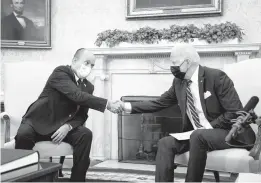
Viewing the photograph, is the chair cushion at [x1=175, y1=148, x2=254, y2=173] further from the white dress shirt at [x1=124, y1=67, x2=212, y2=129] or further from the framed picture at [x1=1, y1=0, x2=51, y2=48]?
the framed picture at [x1=1, y1=0, x2=51, y2=48]

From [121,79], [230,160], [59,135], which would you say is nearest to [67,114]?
[59,135]

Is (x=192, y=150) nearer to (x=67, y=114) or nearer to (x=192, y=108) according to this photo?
(x=192, y=108)

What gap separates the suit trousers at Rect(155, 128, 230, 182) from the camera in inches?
101

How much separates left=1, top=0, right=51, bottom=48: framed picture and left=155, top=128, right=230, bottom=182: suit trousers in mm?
3294

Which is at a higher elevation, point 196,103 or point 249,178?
point 196,103

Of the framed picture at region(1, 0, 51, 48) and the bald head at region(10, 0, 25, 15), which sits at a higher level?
the bald head at region(10, 0, 25, 15)

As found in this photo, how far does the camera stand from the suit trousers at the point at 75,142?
313cm

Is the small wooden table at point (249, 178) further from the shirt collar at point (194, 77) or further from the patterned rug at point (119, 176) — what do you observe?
the patterned rug at point (119, 176)

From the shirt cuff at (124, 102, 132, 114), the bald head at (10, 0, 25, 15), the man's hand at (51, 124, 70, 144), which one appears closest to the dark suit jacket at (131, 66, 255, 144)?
the shirt cuff at (124, 102, 132, 114)

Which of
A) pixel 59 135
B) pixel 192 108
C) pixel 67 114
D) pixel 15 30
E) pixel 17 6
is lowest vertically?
pixel 59 135

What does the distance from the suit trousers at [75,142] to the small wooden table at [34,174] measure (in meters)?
1.65

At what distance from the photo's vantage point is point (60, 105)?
3.38 metres

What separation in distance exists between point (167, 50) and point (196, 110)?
67.4 inches

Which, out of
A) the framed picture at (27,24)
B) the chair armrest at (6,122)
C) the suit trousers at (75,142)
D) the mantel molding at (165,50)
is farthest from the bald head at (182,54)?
the framed picture at (27,24)
